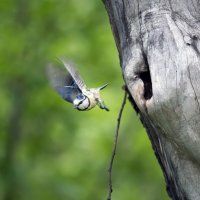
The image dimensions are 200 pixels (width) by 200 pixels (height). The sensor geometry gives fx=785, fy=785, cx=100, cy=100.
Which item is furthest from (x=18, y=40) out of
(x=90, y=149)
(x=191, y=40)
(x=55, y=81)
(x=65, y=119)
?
(x=191, y=40)

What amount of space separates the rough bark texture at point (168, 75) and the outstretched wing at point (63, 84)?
0.93 feet

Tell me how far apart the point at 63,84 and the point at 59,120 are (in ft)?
11.0

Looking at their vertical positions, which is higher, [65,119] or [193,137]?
[193,137]

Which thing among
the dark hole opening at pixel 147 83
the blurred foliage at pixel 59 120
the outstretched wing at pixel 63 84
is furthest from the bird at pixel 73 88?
the blurred foliage at pixel 59 120

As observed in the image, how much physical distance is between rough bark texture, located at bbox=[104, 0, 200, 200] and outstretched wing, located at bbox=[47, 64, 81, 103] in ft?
0.93

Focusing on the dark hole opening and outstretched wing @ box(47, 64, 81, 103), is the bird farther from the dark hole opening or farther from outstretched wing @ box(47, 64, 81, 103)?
the dark hole opening

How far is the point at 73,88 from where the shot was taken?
147 inches

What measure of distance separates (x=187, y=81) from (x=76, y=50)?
379cm

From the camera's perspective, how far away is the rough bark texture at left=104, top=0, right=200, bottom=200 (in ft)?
11.1

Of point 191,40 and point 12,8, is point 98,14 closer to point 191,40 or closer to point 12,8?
point 12,8

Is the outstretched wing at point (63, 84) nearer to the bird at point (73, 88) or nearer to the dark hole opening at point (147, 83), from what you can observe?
the bird at point (73, 88)

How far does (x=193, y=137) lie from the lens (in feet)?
11.2

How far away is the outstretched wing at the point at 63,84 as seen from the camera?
12.2 feet

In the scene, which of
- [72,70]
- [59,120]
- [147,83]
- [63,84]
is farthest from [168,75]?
[59,120]
